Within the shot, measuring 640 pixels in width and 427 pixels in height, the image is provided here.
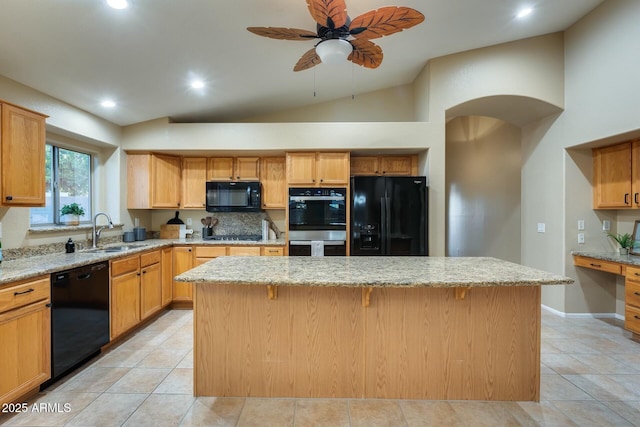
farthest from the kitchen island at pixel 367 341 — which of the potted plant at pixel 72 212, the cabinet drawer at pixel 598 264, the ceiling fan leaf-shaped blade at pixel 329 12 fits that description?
the potted plant at pixel 72 212

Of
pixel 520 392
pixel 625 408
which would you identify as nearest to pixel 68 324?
pixel 520 392

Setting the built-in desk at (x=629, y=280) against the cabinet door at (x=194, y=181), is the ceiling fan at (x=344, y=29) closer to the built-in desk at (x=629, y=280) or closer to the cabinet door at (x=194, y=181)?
the cabinet door at (x=194, y=181)

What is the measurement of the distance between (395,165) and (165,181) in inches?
131

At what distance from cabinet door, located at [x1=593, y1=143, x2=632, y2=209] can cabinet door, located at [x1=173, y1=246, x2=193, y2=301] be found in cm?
526

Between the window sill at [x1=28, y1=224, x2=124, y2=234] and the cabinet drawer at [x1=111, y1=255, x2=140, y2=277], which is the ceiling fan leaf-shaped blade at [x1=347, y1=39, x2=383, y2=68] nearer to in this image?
the cabinet drawer at [x1=111, y1=255, x2=140, y2=277]

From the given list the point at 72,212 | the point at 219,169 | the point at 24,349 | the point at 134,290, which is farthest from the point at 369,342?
the point at 72,212

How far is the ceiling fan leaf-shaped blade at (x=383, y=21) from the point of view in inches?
65.2

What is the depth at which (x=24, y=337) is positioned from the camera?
1.96 meters

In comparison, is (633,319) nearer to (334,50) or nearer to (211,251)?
(334,50)

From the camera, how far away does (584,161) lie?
3615mm

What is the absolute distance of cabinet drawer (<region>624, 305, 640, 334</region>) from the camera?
2.90 metres

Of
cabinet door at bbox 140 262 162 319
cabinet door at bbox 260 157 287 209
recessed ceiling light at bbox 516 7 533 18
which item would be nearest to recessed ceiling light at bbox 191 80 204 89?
cabinet door at bbox 260 157 287 209

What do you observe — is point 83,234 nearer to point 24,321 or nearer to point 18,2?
point 24,321

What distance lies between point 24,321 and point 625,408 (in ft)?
13.4
